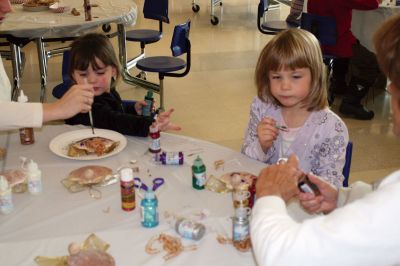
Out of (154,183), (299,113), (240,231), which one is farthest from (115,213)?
(299,113)

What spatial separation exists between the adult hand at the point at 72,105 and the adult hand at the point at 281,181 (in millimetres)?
751

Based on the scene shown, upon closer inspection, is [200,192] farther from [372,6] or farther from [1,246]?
[372,6]

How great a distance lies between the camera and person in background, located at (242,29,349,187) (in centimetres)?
200

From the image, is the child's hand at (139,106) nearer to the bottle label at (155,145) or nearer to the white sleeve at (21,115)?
the bottle label at (155,145)

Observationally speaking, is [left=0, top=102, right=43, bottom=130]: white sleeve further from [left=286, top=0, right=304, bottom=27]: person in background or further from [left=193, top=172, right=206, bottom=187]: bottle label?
[left=286, top=0, right=304, bottom=27]: person in background

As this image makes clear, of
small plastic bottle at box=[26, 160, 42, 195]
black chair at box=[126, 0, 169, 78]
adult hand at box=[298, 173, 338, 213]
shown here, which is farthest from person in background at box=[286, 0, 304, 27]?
small plastic bottle at box=[26, 160, 42, 195]

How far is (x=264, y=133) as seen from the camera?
1.97m

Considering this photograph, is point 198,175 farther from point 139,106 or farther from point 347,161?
point 139,106

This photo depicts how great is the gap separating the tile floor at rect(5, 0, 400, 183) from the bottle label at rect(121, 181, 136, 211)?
6.97ft

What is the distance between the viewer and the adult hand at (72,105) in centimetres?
182

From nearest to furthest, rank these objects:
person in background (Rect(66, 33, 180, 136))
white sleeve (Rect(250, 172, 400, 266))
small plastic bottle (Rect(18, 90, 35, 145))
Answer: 1. white sleeve (Rect(250, 172, 400, 266))
2. small plastic bottle (Rect(18, 90, 35, 145))
3. person in background (Rect(66, 33, 180, 136))

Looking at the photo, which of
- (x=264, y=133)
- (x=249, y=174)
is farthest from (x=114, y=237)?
(x=264, y=133)

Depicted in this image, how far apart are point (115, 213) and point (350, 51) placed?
3.20 metres

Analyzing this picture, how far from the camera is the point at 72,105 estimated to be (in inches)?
71.9
